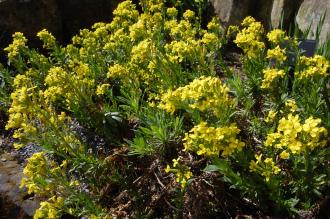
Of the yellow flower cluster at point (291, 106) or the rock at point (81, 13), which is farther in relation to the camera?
the rock at point (81, 13)

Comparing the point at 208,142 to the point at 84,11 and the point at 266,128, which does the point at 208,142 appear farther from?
the point at 84,11

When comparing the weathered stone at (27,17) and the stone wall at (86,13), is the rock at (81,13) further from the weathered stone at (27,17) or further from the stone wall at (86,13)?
the weathered stone at (27,17)

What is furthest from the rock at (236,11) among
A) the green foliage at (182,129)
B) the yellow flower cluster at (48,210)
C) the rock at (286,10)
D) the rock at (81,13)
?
the yellow flower cluster at (48,210)

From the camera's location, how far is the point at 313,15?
4914mm

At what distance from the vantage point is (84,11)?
6.36 metres

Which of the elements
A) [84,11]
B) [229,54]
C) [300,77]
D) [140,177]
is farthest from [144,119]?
[84,11]

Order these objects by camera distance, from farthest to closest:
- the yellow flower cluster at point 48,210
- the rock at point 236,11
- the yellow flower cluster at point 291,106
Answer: the rock at point 236,11, the yellow flower cluster at point 291,106, the yellow flower cluster at point 48,210

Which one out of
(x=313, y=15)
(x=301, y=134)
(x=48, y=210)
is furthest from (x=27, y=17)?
(x=301, y=134)

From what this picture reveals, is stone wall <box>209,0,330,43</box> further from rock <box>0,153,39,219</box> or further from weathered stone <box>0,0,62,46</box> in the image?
rock <box>0,153,39,219</box>

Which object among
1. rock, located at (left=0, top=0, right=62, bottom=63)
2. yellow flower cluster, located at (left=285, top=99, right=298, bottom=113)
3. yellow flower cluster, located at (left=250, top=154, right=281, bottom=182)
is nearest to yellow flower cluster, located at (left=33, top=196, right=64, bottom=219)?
yellow flower cluster, located at (left=250, top=154, right=281, bottom=182)

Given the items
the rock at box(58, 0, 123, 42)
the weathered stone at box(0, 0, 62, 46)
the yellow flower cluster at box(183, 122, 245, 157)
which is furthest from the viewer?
the rock at box(58, 0, 123, 42)

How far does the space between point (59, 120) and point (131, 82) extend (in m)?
0.95

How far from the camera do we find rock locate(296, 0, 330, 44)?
181 inches

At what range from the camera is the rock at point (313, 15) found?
15.1 feet
